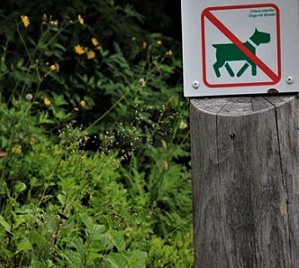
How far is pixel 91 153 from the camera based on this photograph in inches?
207

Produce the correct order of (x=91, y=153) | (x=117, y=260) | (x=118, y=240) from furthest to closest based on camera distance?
(x=91, y=153) < (x=118, y=240) < (x=117, y=260)

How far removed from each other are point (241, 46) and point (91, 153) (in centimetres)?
290

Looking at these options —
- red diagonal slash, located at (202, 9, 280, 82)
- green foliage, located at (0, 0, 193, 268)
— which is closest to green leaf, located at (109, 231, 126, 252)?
green foliage, located at (0, 0, 193, 268)

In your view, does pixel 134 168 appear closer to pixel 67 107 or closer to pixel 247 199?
pixel 67 107

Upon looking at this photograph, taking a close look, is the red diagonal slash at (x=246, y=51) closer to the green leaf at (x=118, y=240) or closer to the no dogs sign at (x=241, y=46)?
the no dogs sign at (x=241, y=46)

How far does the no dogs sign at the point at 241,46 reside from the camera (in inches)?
94.9

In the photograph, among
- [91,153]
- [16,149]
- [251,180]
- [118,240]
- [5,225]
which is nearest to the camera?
[251,180]

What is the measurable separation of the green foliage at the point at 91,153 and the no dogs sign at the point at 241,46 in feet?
3.02

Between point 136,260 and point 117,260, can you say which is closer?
point 117,260

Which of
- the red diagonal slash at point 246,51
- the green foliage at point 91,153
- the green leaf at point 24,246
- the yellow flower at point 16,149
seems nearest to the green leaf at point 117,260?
the green foliage at point 91,153

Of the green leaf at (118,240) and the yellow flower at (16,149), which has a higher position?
the yellow flower at (16,149)

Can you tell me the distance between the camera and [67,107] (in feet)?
20.2

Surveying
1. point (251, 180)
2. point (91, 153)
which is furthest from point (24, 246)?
point (91, 153)

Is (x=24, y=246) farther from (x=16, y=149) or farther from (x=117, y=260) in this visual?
(x=16, y=149)
